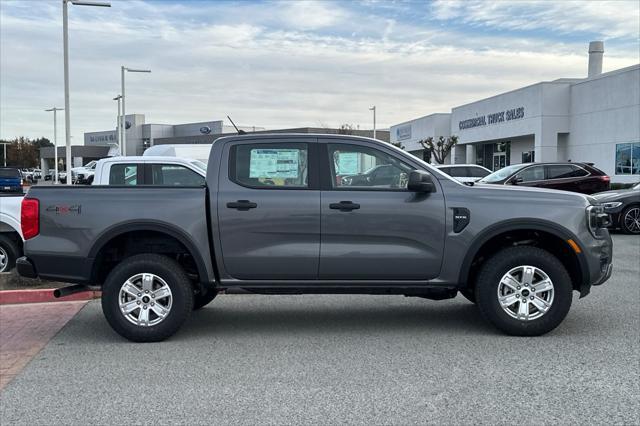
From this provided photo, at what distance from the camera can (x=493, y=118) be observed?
4012cm

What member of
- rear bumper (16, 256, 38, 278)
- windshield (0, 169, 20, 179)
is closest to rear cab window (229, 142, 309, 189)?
rear bumper (16, 256, 38, 278)

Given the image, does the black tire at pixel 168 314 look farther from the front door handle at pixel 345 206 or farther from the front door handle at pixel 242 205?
the front door handle at pixel 345 206

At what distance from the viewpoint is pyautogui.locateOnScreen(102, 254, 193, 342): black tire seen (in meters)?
5.93

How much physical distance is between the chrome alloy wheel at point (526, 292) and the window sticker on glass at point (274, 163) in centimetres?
232

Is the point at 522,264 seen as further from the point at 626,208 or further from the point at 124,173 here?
the point at 626,208

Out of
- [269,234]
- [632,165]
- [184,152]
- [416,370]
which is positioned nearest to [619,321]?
[416,370]

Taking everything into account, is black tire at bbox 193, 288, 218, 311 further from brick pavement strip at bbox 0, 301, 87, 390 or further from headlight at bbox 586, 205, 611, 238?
headlight at bbox 586, 205, 611, 238

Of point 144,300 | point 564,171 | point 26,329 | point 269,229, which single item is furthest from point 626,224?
point 26,329

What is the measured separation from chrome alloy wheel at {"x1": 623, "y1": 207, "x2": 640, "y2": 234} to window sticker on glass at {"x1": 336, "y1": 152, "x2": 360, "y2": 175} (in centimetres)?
1105

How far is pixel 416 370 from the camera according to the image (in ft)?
16.8

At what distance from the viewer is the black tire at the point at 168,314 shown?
593cm

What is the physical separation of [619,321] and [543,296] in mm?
1259

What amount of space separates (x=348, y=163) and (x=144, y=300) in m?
2.39

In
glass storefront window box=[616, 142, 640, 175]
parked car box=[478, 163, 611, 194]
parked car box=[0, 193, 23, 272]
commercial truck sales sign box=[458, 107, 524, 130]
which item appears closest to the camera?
parked car box=[0, 193, 23, 272]
